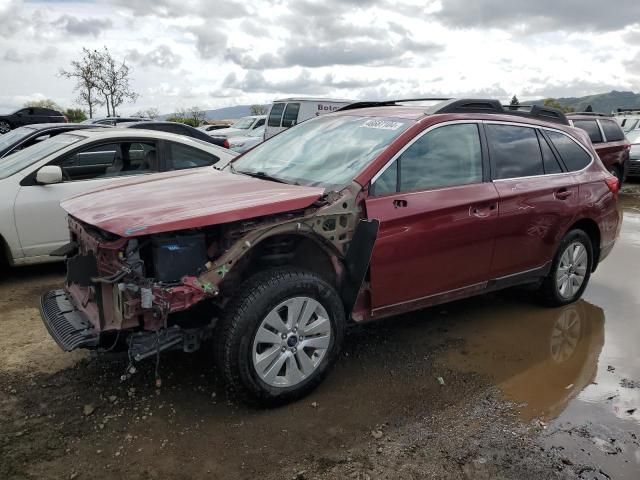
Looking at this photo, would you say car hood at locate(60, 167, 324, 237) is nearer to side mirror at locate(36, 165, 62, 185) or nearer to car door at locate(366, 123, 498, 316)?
car door at locate(366, 123, 498, 316)

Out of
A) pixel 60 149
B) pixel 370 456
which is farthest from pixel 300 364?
pixel 60 149

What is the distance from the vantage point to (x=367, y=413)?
331 cm

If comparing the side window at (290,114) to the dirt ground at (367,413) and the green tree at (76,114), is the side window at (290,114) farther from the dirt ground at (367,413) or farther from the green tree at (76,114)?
the green tree at (76,114)

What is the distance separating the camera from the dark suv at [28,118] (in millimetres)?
20844

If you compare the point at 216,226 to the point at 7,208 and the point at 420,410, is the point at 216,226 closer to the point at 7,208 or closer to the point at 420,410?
the point at 420,410

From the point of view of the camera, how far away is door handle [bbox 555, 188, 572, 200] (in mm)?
4629

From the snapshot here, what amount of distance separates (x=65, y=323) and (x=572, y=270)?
4254 mm

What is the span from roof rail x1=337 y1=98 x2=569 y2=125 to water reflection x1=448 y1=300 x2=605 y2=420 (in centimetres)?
180

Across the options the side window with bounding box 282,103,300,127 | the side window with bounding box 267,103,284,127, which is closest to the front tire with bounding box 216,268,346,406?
the side window with bounding box 282,103,300,127

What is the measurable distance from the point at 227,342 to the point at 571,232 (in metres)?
3.40

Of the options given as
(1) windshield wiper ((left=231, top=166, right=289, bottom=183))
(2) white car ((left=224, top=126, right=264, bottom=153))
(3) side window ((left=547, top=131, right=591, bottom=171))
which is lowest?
(2) white car ((left=224, top=126, right=264, bottom=153))

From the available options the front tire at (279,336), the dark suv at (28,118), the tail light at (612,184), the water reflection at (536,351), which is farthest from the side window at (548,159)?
the dark suv at (28,118)

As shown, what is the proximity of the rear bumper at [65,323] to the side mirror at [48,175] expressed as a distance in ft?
6.49

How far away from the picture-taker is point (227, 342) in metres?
3.02
